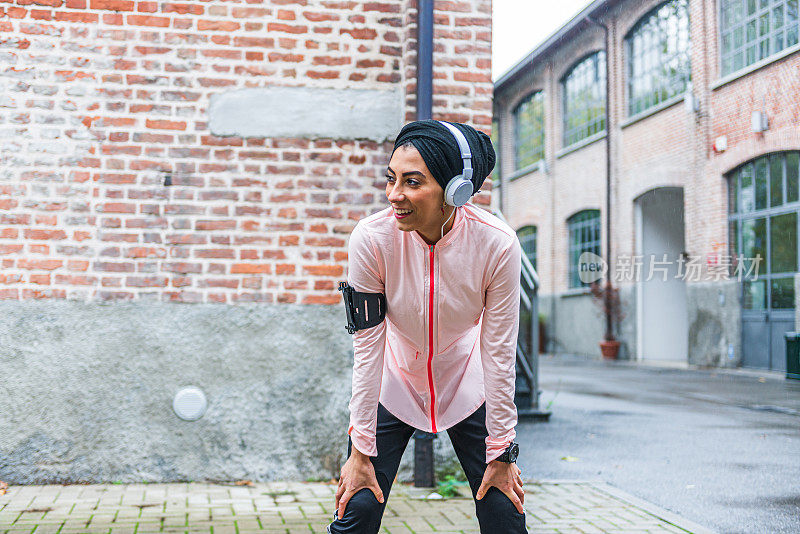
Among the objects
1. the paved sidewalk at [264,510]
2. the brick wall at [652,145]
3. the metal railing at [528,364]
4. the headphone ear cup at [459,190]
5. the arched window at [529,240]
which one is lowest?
the paved sidewalk at [264,510]

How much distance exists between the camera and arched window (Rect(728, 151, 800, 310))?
613 inches

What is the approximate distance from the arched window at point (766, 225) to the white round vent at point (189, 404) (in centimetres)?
1307

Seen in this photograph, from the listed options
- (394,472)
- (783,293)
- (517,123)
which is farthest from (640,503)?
(517,123)

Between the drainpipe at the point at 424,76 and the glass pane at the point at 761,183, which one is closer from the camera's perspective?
the drainpipe at the point at 424,76

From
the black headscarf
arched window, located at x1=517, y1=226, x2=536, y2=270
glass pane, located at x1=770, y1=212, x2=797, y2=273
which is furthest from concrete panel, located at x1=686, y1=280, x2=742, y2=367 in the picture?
the black headscarf

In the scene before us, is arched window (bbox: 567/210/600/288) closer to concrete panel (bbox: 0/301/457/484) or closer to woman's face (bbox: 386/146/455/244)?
concrete panel (bbox: 0/301/457/484)

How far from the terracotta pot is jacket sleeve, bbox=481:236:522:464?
19.0m

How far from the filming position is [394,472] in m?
2.75

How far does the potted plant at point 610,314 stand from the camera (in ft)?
68.8

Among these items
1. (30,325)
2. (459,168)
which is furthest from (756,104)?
(459,168)

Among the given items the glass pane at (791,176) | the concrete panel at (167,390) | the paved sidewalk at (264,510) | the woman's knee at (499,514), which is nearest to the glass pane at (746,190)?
the glass pane at (791,176)

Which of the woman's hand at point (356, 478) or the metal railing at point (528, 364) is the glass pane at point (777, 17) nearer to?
the metal railing at point (528, 364)

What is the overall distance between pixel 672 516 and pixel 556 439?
3073 mm

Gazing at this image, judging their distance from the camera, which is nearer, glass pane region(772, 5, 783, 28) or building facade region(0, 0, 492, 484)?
building facade region(0, 0, 492, 484)
